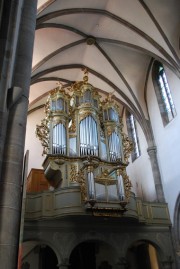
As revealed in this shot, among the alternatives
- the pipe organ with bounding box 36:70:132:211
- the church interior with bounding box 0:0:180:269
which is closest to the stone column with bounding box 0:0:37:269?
the church interior with bounding box 0:0:180:269

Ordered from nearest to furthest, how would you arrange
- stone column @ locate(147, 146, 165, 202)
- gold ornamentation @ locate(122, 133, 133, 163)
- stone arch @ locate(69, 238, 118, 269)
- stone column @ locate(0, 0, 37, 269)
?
stone column @ locate(0, 0, 37, 269) < stone arch @ locate(69, 238, 118, 269) < gold ornamentation @ locate(122, 133, 133, 163) < stone column @ locate(147, 146, 165, 202)

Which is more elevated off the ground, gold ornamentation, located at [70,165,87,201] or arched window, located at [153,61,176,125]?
arched window, located at [153,61,176,125]

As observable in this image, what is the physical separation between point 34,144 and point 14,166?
42.7ft

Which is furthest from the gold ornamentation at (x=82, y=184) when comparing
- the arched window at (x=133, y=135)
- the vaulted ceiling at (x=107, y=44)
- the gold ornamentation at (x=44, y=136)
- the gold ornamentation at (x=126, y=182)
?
the arched window at (x=133, y=135)

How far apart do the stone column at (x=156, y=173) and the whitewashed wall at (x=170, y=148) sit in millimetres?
190

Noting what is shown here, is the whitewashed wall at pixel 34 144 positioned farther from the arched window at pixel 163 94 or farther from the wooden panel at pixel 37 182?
the arched window at pixel 163 94

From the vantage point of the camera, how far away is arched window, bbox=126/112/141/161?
16458 millimetres

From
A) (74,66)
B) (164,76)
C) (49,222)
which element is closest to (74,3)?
(74,66)

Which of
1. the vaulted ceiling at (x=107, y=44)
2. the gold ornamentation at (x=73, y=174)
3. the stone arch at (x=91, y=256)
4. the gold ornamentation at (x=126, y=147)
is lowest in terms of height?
the stone arch at (x=91, y=256)

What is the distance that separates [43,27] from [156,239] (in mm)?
10302

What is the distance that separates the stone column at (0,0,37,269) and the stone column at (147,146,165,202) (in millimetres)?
9682

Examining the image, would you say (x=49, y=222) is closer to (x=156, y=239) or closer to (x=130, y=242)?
(x=130, y=242)

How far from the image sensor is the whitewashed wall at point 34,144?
55.9 feet

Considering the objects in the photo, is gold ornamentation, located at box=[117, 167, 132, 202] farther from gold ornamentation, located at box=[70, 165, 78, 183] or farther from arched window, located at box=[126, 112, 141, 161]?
arched window, located at box=[126, 112, 141, 161]
